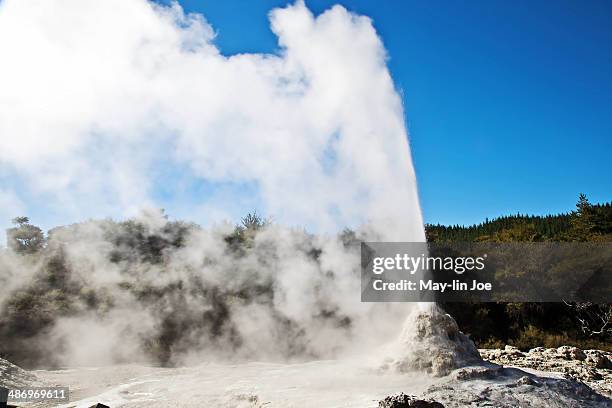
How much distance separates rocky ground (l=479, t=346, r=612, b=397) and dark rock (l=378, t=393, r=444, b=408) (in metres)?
4.34

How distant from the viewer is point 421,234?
7.75m

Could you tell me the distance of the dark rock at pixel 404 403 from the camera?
464cm

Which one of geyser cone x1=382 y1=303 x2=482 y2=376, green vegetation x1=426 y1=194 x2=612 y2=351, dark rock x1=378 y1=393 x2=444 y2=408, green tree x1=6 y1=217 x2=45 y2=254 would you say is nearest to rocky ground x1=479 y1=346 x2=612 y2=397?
green vegetation x1=426 y1=194 x2=612 y2=351

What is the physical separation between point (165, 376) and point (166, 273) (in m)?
4.51

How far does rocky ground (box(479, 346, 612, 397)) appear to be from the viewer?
8.09 meters

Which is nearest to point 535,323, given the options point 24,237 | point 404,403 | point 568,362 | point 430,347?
point 568,362

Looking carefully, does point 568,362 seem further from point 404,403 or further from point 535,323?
point 404,403

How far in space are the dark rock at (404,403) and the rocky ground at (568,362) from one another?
434 centimetres

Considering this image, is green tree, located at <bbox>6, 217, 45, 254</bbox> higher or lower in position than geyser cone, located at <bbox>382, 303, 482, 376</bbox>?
higher

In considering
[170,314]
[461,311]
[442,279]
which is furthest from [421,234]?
[442,279]

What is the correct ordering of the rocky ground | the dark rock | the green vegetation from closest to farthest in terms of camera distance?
the dark rock, the rocky ground, the green vegetation

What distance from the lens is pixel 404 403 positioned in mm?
4652

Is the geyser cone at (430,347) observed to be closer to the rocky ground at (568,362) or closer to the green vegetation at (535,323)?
the rocky ground at (568,362)

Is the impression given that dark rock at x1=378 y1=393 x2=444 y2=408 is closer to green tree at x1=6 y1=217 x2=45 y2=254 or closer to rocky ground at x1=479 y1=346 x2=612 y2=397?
rocky ground at x1=479 y1=346 x2=612 y2=397
